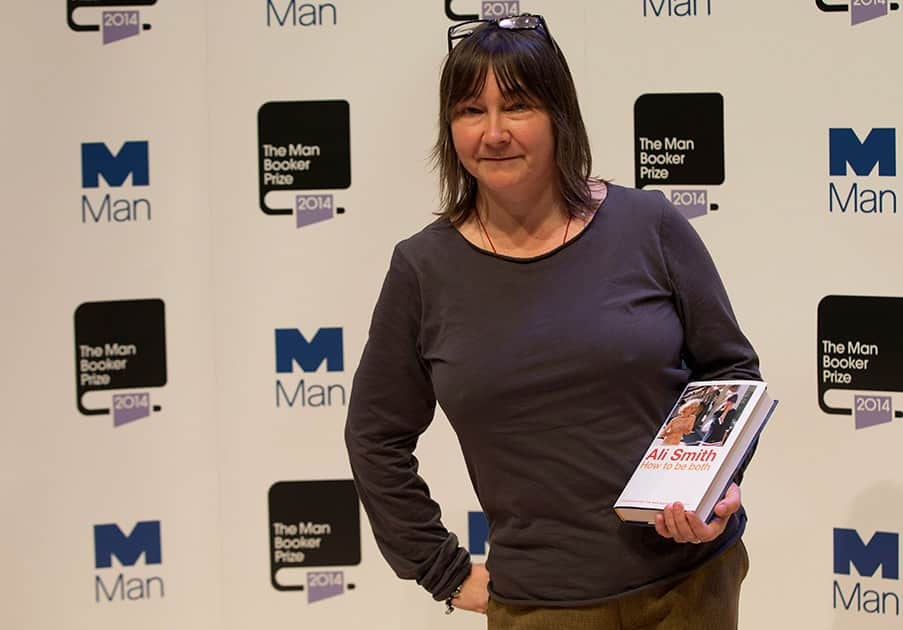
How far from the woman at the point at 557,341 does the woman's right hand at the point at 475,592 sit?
0.10 metres

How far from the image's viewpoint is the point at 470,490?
300cm

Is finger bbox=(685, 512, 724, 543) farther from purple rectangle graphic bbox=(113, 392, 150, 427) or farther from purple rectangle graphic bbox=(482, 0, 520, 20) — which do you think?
purple rectangle graphic bbox=(113, 392, 150, 427)

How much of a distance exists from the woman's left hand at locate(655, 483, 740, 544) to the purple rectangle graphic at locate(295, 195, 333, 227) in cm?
168

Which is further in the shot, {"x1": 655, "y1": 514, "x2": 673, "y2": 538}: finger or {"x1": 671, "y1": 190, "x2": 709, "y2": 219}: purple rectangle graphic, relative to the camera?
{"x1": 671, "y1": 190, "x2": 709, "y2": 219}: purple rectangle graphic

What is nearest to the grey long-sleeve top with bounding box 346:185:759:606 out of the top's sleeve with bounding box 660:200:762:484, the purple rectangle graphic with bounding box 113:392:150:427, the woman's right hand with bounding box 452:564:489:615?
the top's sleeve with bounding box 660:200:762:484

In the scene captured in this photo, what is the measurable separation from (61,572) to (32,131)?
125 centimetres

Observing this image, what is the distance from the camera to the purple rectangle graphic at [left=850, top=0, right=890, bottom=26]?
2785 mm

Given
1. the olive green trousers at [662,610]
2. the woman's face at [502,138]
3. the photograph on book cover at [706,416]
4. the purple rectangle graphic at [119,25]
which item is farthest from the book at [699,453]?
the purple rectangle graphic at [119,25]

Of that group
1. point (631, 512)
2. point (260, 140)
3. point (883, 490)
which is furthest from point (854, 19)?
point (631, 512)

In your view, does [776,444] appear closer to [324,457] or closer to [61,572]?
[324,457]

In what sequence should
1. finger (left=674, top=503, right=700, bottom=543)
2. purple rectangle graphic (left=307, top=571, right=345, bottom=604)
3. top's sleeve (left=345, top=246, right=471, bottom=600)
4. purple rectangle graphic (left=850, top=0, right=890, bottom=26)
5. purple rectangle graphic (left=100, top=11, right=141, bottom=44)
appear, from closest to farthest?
finger (left=674, top=503, right=700, bottom=543)
top's sleeve (left=345, top=246, right=471, bottom=600)
purple rectangle graphic (left=850, top=0, right=890, bottom=26)
purple rectangle graphic (left=100, top=11, right=141, bottom=44)
purple rectangle graphic (left=307, top=571, right=345, bottom=604)

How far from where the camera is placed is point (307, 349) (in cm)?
297

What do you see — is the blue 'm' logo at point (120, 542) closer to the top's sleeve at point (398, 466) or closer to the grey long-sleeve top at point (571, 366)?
the top's sleeve at point (398, 466)

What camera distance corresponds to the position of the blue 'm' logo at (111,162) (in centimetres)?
294
